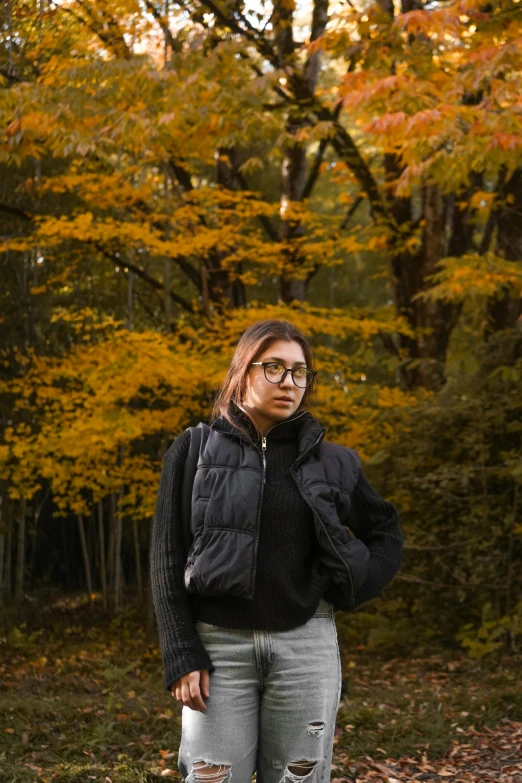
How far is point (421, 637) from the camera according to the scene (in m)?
7.47

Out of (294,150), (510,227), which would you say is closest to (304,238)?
(294,150)

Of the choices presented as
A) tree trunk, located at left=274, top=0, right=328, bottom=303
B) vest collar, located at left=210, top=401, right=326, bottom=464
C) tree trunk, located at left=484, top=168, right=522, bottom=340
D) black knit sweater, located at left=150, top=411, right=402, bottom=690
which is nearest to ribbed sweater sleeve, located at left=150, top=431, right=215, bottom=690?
black knit sweater, located at left=150, top=411, right=402, bottom=690

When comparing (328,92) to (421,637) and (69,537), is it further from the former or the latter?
(69,537)

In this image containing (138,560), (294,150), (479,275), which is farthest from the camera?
(138,560)

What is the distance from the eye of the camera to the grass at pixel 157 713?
4.25m

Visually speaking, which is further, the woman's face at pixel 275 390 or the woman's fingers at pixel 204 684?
the woman's face at pixel 275 390

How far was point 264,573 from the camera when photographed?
1820 millimetres

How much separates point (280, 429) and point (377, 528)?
33cm

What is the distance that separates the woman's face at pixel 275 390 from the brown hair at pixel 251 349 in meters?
0.01

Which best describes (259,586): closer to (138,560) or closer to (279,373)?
(279,373)

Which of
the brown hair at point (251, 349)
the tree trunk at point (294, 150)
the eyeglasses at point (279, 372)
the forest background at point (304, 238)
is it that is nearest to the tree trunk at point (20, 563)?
the forest background at point (304, 238)

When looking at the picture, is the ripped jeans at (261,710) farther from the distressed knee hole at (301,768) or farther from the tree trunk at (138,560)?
the tree trunk at (138,560)

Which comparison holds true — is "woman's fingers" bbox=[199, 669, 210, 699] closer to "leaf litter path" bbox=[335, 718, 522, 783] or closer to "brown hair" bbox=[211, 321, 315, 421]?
"brown hair" bbox=[211, 321, 315, 421]

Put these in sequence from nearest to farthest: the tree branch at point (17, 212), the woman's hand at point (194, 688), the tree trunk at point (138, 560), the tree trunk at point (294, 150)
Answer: the woman's hand at point (194, 688) < the tree trunk at point (294, 150) < the tree branch at point (17, 212) < the tree trunk at point (138, 560)
